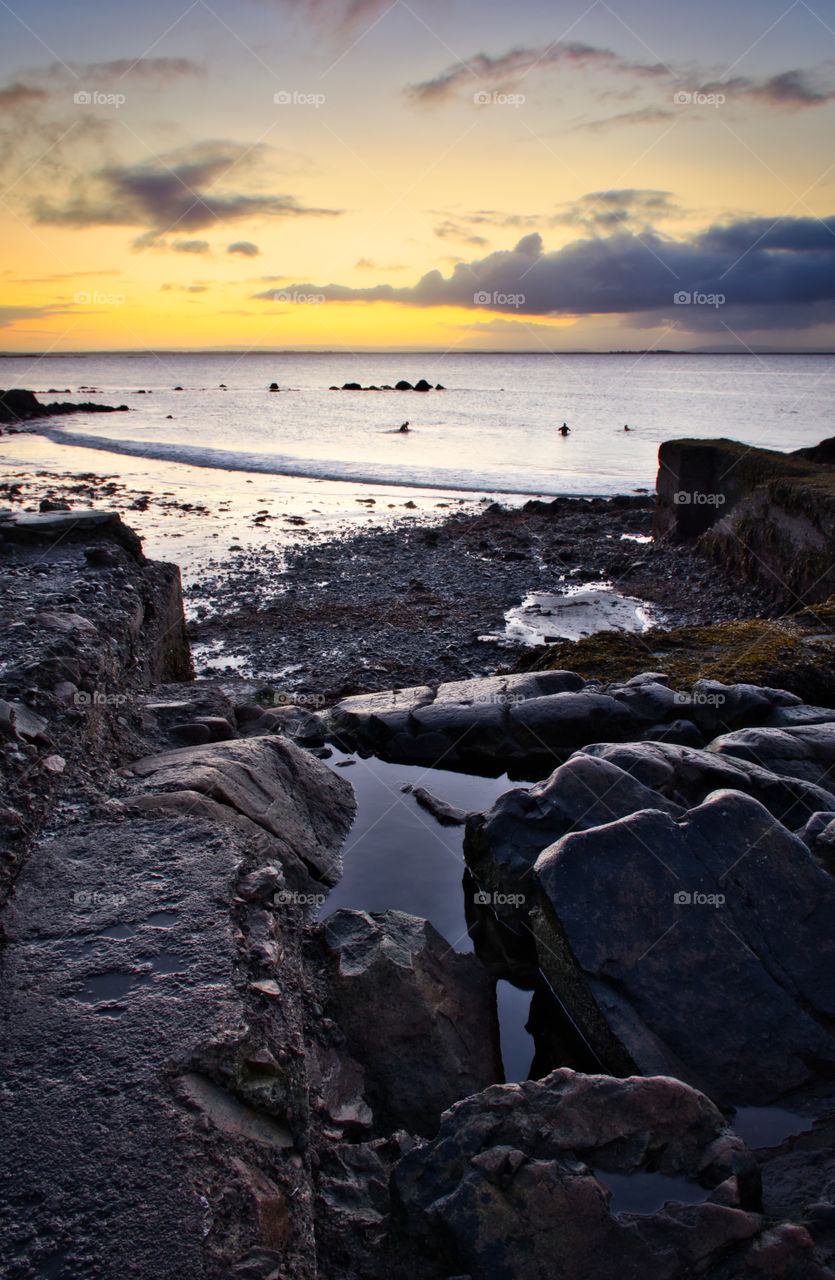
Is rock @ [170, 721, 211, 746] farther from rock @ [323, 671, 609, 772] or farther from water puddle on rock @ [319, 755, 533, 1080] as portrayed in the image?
rock @ [323, 671, 609, 772]

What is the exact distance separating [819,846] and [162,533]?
14610 mm

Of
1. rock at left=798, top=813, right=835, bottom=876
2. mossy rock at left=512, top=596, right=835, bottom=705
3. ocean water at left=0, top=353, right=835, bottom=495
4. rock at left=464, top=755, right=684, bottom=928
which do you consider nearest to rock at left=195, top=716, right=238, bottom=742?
rock at left=464, top=755, right=684, bottom=928

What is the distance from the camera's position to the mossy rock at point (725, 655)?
7652 mm

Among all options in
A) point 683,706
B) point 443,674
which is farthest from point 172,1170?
point 443,674

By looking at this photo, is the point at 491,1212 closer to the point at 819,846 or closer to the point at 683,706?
the point at 819,846

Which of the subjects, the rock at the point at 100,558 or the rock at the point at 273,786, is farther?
the rock at the point at 100,558

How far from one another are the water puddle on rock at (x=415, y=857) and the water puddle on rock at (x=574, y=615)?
3931 millimetres

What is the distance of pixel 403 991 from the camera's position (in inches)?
152

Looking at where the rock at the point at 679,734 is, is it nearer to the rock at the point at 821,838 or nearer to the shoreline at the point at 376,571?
the rock at the point at 821,838

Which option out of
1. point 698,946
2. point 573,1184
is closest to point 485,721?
point 698,946

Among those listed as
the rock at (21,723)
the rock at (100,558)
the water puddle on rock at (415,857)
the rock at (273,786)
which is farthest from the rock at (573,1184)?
the rock at (100,558)

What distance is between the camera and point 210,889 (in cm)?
366

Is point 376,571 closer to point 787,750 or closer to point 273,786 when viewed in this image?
point 273,786

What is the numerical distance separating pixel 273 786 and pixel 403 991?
1.90 metres
